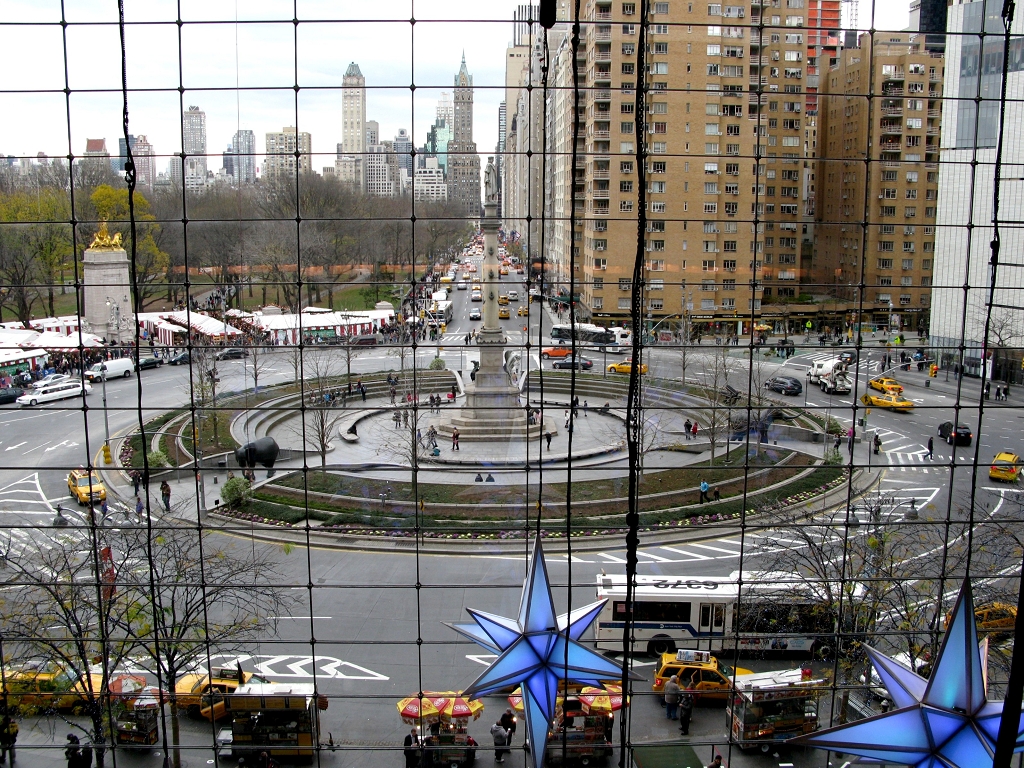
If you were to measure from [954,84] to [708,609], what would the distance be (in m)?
6.75

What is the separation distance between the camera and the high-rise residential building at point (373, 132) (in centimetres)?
671

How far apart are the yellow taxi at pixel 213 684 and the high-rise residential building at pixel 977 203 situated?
702 cm

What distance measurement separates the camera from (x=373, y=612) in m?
6.68

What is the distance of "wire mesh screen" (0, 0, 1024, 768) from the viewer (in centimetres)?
464

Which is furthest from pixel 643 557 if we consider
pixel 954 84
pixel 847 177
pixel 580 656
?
pixel 847 177

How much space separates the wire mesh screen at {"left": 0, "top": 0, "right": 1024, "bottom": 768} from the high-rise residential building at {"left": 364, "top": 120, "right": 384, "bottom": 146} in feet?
0.33

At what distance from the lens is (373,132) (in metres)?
7.48

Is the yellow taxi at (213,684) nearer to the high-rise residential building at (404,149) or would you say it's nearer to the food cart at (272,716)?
the food cart at (272,716)

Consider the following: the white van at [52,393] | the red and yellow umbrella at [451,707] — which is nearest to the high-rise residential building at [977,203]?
the red and yellow umbrella at [451,707]

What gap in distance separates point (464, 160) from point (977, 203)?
6773 mm

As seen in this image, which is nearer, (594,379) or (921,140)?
(594,379)

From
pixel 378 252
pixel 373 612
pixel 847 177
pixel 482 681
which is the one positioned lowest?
pixel 373 612

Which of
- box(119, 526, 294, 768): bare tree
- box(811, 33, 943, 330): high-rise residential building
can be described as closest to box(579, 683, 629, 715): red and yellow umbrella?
box(119, 526, 294, 768): bare tree

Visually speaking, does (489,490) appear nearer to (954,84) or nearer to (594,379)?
(594,379)
